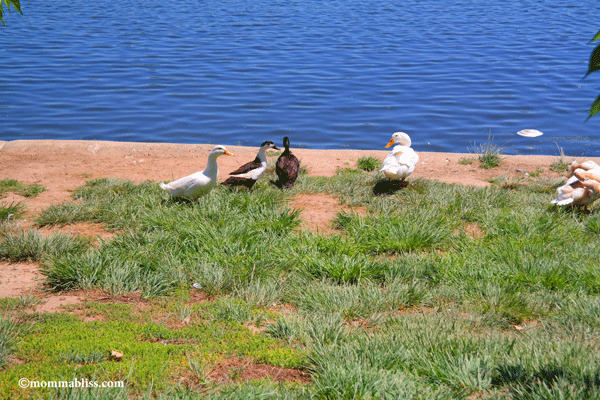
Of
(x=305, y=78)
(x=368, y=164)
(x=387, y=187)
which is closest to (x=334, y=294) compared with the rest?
(x=387, y=187)

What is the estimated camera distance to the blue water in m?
12.4

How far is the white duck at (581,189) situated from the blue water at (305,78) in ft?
12.6

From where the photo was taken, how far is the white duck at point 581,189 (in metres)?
6.41

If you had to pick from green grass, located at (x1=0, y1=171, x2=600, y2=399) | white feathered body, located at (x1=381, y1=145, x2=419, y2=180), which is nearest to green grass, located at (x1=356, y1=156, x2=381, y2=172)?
white feathered body, located at (x1=381, y1=145, x2=419, y2=180)

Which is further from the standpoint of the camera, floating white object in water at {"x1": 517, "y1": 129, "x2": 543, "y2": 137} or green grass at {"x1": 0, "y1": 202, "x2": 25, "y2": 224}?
floating white object in water at {"x1": 517, "y1": 129, "x2": 543, "y2": 137}

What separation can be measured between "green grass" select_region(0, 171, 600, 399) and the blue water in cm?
501

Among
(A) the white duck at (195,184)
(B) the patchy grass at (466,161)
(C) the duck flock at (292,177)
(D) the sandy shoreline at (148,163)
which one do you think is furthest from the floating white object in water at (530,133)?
(A) the white duck at (195,184)

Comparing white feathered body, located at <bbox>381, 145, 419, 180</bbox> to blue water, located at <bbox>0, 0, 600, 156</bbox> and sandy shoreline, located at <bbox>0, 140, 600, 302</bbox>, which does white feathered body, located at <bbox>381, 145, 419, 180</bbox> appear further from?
blue water, located at <bbox>0, 0, 600, 156</bbox>

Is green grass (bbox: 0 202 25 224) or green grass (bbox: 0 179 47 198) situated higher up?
green grass (bbox: 0 202 25 224)

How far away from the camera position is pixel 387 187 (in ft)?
25.0

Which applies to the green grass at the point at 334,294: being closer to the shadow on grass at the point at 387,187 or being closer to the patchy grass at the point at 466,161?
the shadow on grass at the point at 387,187

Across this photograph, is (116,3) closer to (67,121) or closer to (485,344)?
(67,121)

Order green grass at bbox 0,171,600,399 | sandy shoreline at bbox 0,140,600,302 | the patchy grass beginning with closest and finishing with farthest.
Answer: green grass at bbox 0,171,600,399
sandy shoreline at bbox 0,140,600,302
the patchy grass

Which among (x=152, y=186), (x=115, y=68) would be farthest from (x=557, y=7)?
(x=152, y=186)
